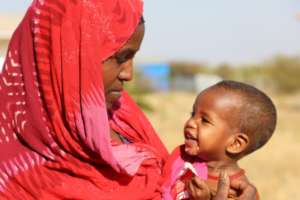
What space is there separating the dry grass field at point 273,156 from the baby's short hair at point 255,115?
7.16m

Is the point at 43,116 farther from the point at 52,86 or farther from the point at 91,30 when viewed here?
the point at 91,30

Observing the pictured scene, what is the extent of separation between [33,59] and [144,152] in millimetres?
511

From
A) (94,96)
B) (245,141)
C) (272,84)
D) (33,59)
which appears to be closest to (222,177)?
(245,141)

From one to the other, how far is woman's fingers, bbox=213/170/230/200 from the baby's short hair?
18cm

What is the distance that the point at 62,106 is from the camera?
2.81 m

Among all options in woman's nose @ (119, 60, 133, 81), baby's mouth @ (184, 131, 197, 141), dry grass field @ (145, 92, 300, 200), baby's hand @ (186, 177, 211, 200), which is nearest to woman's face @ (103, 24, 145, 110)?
woman's nose @ (119, 60, 133, 81)

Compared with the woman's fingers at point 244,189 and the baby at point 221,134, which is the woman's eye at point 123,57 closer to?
the baby at point 221,134

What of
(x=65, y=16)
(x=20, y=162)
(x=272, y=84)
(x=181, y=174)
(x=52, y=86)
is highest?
(x=65, y=16)

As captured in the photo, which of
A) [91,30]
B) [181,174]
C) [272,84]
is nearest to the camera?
[91,30]

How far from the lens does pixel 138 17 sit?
116 inches

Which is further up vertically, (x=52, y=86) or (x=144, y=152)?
(x=52, y=86)

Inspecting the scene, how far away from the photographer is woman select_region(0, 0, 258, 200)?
2.79 meters

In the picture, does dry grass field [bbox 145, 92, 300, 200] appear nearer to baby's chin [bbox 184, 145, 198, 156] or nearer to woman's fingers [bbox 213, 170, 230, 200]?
baby's chin [bbox 184, 145, 198, 156]

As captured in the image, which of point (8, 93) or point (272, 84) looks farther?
point (272, 84)
